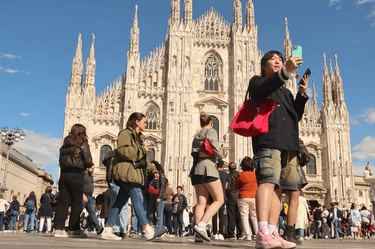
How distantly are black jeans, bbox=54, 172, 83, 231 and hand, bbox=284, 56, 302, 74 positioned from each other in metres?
4.40

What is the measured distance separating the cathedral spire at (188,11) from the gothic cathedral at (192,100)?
82 mm

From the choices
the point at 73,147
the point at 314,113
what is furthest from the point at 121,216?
the point at 314,113

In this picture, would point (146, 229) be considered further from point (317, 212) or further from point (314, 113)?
point (314, 113)

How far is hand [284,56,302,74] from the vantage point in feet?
12.4

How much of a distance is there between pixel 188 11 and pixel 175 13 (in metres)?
1.13

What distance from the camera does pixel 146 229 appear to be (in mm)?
5805

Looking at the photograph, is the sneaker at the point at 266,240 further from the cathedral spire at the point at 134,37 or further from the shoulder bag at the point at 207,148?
the cathedral spire at the point at 134,37

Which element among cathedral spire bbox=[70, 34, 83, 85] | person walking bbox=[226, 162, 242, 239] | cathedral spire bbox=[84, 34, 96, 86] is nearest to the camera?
person walking bbox=[226, 162, 242, 239]

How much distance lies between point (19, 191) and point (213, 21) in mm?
28171

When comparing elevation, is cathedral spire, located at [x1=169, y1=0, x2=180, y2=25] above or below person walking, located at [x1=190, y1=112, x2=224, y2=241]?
above

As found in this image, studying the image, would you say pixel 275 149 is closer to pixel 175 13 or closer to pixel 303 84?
pixel 303 84

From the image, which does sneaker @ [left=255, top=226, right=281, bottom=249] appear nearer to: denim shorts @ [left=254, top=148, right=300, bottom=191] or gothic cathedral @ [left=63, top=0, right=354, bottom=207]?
denim shorts @ [left=254, top=148, right=300, bottom=191]

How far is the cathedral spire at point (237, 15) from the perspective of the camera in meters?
31.6

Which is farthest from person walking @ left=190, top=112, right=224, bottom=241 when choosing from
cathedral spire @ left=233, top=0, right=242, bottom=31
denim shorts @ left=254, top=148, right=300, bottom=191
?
cathedral spire @ left=233, top=0, right=242, bottom=31
